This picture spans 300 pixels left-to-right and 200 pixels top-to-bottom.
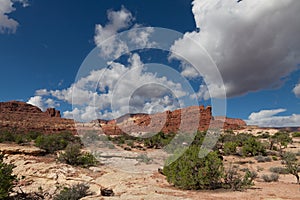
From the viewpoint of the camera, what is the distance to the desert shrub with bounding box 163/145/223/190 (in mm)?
8953

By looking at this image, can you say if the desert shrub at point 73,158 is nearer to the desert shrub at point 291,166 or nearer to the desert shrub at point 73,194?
the desert shrub at point 73,194

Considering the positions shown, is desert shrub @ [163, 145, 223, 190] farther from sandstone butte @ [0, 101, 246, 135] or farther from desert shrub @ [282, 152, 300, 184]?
sandstone butte @ [0, 101, 246, 135]

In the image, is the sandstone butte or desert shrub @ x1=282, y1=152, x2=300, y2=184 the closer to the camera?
desert shrub @ x1=282, y1=152, x2=300, y2=184

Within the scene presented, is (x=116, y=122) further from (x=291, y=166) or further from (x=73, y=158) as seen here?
(x=291, y=166)

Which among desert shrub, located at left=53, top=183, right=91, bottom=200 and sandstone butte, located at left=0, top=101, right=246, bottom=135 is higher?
sandstone butte, located at left=0, top=101, right=246, bottom=135

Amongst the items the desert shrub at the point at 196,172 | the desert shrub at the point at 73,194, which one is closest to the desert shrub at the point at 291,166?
the desert shrub at the point at 196,172

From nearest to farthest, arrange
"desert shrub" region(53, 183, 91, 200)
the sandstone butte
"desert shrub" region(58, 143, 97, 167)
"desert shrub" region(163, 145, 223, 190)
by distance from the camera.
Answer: "desert shrub" region(53, 183, 91, 200), "desert shrub" region(163, 145, 223, 190), "desert shrub" region(58, 143, 97, 167), the sandstone butte

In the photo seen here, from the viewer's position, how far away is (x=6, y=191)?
830 cm

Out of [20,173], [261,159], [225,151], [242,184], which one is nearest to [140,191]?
[242,184]

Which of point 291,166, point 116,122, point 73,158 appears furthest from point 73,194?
point 116,122

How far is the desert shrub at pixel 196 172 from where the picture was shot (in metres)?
8.95

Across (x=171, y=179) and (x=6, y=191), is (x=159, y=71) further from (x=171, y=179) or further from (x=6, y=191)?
(x=6, y=191)

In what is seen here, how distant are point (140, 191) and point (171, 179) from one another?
A: 220 centimetres

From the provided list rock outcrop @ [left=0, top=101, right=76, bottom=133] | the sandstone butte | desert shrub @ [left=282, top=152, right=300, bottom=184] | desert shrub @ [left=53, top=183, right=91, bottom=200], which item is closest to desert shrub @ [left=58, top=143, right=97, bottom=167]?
desert shrub @ [left=53, top=183, right=91, bottom=200]
